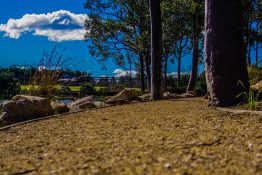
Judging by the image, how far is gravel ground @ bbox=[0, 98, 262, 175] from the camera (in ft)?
8.34

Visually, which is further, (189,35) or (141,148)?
(189,35)

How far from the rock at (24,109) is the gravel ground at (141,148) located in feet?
5.09

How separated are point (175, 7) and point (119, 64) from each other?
775 cm

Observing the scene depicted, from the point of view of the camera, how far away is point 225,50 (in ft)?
21.1

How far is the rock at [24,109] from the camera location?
650 centimetres

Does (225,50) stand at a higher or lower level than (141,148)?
higher

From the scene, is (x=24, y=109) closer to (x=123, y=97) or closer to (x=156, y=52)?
(x=123, y=97)

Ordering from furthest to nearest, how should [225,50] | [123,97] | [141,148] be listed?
[123,97] → [225,50] → [141,148]

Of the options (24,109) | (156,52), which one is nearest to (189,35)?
(156,52)

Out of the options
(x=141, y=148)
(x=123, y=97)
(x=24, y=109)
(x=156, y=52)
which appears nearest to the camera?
(x=141, y=148)

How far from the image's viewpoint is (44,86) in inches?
A: 316

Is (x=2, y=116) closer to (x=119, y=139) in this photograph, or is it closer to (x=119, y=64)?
(x=119, y=139)

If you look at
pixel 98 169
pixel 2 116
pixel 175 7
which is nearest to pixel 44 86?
pixel 2 116

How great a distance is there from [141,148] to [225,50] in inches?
148
